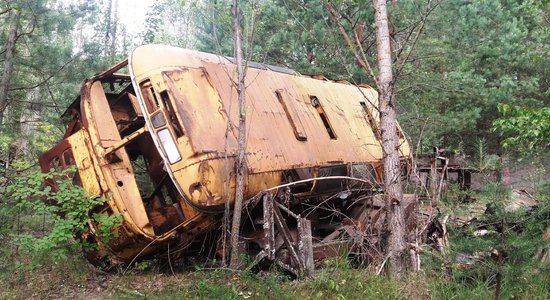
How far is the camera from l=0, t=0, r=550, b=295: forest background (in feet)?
27.3

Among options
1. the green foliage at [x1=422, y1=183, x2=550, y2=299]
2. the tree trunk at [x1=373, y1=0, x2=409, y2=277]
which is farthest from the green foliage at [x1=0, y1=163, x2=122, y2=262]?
the green foliage at [x1=422, y1=183, x2=550, y2=299]

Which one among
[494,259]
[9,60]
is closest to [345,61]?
[494,259]

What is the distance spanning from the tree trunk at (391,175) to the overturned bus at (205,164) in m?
0.21

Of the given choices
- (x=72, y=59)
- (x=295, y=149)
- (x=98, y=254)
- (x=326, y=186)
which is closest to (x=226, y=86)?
(x=295, y=149)

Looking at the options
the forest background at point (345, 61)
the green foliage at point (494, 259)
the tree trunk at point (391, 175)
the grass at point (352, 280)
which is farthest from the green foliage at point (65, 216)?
the green foliage at point (494, 259)

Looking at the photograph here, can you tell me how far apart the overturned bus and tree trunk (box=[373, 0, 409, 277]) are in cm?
21

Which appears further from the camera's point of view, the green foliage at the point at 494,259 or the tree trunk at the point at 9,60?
the tree trunk at the point at 9,60

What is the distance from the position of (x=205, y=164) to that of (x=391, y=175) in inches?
81.3

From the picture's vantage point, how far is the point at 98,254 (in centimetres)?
621

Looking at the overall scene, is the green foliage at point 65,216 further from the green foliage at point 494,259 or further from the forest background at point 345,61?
the green foliage at point 494,259

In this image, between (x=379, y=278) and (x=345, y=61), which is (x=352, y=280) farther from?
(x=345, y=61)

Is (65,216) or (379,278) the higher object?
(65,216)

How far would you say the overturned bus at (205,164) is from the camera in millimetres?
5469

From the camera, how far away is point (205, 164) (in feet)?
17.3
